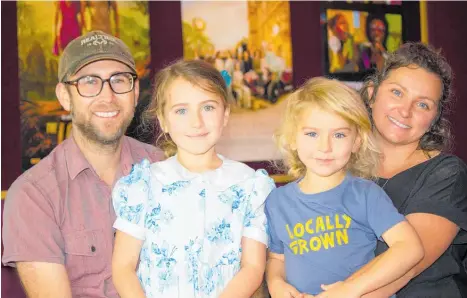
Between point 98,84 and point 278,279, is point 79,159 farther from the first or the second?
point 278,279

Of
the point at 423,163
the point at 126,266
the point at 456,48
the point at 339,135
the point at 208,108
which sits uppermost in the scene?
the point at 456,48

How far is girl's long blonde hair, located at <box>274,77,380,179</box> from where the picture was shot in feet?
6.10

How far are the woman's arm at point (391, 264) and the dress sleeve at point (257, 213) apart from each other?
333 mm

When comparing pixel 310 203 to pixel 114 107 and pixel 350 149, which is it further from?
Result: pixel 114 107

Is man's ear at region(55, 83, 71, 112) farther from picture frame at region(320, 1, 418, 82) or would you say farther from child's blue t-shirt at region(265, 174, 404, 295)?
picture frame at region(320, 1, 418, 82)

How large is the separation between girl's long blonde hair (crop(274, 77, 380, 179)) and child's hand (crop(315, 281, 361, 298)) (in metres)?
0.42

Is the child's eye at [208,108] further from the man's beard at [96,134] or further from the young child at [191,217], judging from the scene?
the man's beard at [96,134]

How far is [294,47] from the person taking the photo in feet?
17.0

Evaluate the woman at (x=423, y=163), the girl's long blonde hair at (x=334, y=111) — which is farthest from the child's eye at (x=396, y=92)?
the girl's long blonde hair at (x=334, y=111)

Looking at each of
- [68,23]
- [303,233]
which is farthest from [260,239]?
[68,23]

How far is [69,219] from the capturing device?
217 centimetres

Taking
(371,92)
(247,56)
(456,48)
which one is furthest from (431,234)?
(456,48)

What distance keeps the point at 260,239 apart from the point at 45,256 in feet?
2.48

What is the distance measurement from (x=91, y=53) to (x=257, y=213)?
36.4 inches
